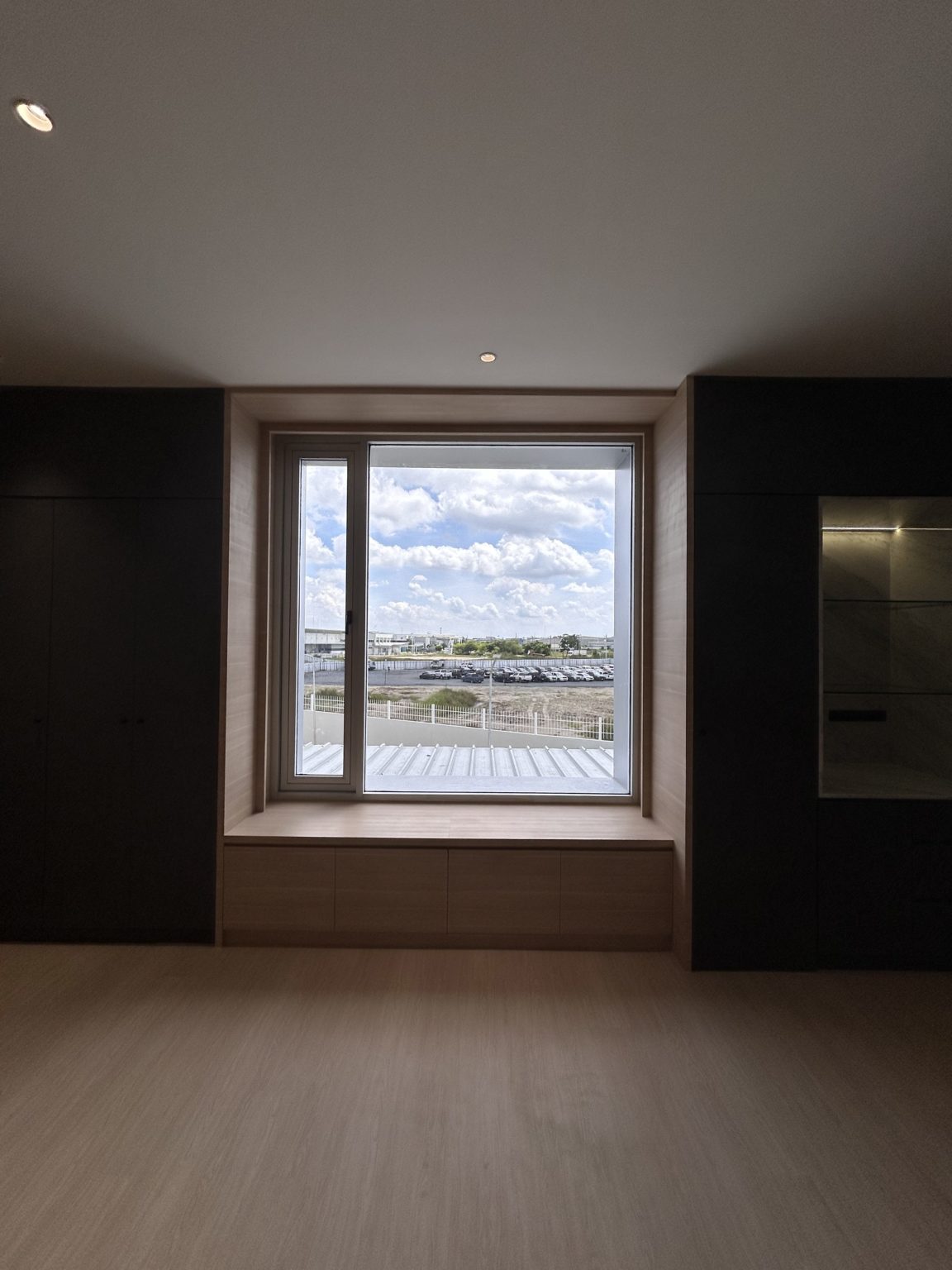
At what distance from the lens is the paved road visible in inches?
144

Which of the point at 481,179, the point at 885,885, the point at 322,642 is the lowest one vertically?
the point at 885,885

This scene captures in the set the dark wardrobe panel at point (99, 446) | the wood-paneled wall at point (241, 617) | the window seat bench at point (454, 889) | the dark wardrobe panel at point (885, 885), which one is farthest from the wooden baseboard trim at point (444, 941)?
the dark wardrobe panel at point (99, 446)

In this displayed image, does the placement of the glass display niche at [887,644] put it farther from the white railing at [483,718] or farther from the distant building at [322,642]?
the distant building at [322,642]

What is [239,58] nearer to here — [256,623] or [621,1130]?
[256,623]

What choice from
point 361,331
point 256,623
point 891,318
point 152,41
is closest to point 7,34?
point 152,41

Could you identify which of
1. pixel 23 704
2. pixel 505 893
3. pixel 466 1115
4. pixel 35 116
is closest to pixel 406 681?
pixel 505 893

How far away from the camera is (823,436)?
287 cm

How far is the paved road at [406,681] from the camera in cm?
365

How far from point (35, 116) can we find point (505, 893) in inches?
122

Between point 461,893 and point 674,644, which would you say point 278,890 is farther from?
point 674,644

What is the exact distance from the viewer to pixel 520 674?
380cm

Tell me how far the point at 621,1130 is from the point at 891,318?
2.94 meters

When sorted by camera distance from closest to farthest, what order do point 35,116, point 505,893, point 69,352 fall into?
point 35,116
point 69,352
point 505,893

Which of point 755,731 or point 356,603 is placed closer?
point 755,731
